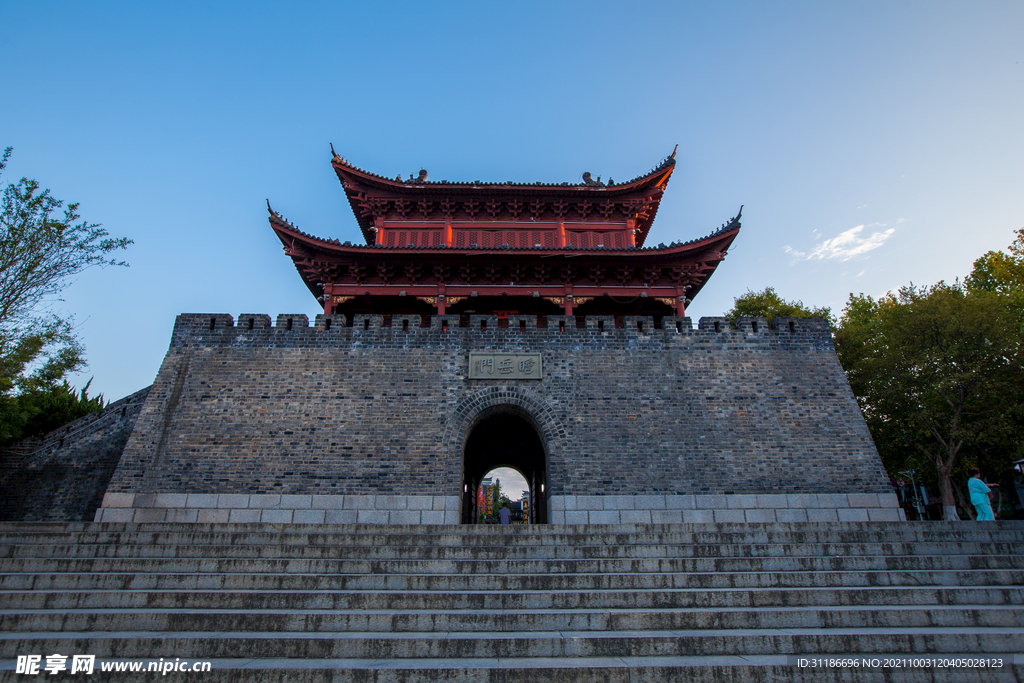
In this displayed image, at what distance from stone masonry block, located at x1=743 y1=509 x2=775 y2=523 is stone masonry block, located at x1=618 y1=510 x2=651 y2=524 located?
180 centimetres

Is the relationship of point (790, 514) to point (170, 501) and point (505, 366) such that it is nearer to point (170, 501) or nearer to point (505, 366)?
point (505, 366)

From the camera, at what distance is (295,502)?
916 centimetres

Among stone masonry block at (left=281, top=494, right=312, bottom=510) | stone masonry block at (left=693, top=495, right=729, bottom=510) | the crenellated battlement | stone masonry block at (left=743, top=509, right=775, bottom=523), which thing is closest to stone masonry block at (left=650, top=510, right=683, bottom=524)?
stone masonry block at (left=693, top=495, right=729, bottom=510)

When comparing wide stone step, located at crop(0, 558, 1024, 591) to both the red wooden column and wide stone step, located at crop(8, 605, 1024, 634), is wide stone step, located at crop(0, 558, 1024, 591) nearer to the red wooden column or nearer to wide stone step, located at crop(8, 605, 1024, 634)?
wide stone step, located at crop(8, 605, 1024, 634)

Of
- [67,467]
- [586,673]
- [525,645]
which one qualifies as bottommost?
[586,673]

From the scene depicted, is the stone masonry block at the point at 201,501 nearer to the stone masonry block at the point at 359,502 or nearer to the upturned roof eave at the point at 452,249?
the stone masonry block at the point at 359,502

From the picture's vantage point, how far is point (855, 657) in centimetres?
356

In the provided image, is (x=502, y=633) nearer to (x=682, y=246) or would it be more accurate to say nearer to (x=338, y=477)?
(x=338, y=477)

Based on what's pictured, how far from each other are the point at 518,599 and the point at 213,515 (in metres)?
7.07

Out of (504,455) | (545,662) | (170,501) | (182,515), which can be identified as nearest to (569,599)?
(545,662)

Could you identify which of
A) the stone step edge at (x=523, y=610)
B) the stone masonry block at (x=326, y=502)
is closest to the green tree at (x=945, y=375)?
the stone step edge at (x=523, y=610)

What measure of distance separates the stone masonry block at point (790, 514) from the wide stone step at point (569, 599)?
15.8 ft

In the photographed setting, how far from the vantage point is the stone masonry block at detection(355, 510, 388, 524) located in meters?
9.05

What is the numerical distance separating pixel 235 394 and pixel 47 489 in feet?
15.3
